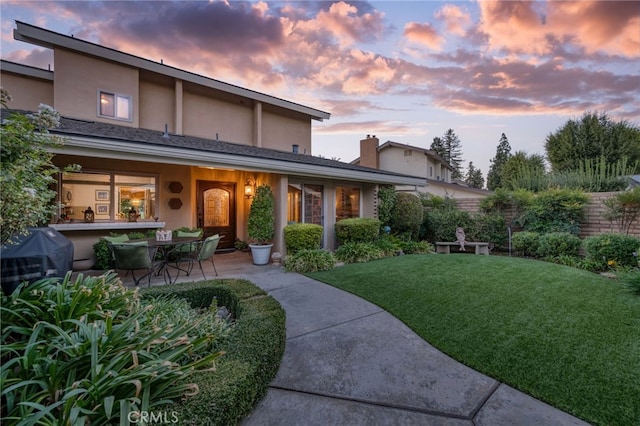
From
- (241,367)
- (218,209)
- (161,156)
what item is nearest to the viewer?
(241,367)

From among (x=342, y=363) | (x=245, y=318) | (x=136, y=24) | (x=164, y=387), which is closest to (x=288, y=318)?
(x=245, y=318)

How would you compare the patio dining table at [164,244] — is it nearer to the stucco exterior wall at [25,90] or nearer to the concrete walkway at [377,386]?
the concrete walkway at [377,386]

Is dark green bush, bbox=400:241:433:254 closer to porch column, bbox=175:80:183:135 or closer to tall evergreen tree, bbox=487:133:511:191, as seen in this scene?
porch column, bbox=175:80:183:135

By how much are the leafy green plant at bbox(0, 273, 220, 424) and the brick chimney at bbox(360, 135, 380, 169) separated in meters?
18.9

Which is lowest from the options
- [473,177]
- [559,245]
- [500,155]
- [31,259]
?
[559,245]

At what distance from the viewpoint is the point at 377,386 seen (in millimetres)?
2373

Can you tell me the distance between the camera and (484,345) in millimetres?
3037

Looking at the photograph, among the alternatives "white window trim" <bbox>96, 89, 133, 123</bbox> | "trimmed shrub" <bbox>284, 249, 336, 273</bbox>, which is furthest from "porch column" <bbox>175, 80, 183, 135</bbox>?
"trimmed shrub" <bbox>284, 249, 336, 273</bbox>

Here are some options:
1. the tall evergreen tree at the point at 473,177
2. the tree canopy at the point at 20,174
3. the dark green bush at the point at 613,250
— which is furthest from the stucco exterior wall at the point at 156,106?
the tall evergreen tree at the point at 473,177

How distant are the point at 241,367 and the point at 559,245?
9452 mm

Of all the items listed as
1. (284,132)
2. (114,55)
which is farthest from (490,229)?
(114,55)

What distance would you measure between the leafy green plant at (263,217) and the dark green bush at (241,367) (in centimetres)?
352

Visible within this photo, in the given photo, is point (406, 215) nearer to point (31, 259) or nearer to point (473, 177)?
point (31, 259)

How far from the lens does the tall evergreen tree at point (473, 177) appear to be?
158 feet
